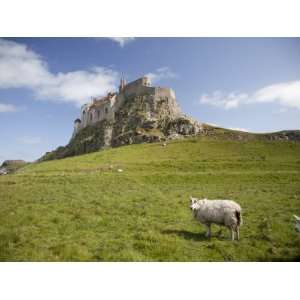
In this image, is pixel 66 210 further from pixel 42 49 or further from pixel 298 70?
pixel 298 70

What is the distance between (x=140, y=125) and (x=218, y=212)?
7850cm

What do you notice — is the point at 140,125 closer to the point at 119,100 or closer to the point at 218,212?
the point at 119,100

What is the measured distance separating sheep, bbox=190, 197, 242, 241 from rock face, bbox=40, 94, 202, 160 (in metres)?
67.2

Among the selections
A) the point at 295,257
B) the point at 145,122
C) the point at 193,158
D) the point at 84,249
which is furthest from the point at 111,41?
the point at 145,122

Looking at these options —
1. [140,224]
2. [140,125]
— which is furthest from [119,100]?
[140,224]

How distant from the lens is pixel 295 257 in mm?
9516

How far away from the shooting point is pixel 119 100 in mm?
98062

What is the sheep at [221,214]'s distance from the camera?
34.7 ft

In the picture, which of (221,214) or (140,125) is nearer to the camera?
(221,214)

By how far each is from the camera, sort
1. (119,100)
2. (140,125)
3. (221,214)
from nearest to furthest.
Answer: (221,214)
(140,125)
(119,100)

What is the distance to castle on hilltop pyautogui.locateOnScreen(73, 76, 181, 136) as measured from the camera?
88625 millimetres

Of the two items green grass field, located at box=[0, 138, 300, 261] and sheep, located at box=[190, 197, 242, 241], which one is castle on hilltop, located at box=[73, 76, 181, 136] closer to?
green grass field, located at box=[0, 138, 300, 261]

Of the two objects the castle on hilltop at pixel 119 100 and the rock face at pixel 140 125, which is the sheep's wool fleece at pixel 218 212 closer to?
the rock face at pixel 140 125

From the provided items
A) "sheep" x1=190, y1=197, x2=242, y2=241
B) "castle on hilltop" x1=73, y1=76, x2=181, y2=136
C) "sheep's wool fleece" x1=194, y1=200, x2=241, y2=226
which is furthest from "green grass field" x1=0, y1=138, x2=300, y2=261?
"castle on hilltop" x1=73, y1=76, x2=181, y2=136
